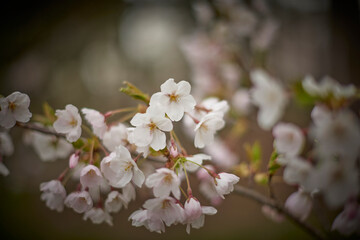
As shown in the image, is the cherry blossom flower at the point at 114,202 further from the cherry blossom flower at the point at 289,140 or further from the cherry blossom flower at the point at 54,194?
the cherry blossom flower at the point at 289,140

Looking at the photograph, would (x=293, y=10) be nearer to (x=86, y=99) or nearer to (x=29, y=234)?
(x=86, y=99)

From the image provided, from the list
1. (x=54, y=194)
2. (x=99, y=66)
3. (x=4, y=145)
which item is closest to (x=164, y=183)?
(x=54, y=194)

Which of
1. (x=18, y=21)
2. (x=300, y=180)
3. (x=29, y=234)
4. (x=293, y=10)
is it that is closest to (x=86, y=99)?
(x=18, y=21)

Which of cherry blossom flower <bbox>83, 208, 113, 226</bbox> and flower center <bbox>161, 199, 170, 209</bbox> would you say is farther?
cherry blossom flower <bbox>83, 208, 113, 226</bbox>

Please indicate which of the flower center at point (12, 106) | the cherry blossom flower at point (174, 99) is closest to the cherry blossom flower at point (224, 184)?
the cherry blossom flower at point (174, 99)

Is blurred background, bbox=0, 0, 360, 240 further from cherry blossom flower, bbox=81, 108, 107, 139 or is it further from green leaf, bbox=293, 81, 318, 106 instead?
green leaf, bbox=293, 81, 318, 106

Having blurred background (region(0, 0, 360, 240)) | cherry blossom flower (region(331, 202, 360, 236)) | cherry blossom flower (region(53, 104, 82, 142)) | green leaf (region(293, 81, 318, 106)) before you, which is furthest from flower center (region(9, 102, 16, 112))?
blurred background (region(0, 0, 360, 240))

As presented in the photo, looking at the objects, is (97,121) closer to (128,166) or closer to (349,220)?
(128,166)
